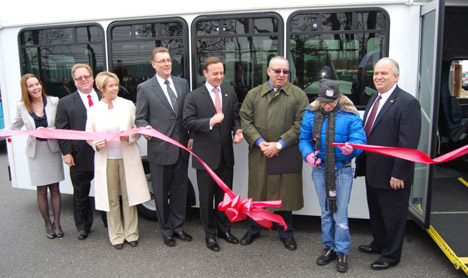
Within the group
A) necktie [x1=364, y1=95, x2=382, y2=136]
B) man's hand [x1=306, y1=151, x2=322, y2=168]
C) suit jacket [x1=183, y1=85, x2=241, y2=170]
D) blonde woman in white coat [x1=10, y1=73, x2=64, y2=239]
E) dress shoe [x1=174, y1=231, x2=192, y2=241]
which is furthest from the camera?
dress shoe [x1=174, y1=231, x2=192, y2=241]

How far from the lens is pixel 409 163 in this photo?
128 inches

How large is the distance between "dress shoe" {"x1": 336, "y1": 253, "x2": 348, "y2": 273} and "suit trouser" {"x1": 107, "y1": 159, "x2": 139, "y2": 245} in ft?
7.21

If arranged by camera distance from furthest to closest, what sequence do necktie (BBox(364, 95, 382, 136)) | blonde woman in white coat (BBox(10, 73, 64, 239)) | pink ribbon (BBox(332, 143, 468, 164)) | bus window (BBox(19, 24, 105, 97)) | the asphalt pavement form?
bus window (BBox(19, 24, 105, 97)) → blonde woman in white coat (BBox(10, 73, 64, 239)) → the asphalt pavement → necktie (BBox(364, 95, 382, 136)) → pink ribbon (BBox(332, 143, 468, 164))

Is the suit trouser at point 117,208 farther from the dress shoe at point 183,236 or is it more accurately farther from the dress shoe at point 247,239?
the dress shoe at point 247,239

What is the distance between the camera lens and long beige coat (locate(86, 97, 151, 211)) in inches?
→ 157

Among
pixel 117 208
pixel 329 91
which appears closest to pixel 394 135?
pixel 329 91

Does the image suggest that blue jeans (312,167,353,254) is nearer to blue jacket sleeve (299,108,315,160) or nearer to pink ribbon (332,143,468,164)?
blue jacket sleeve (299,108,315,160)

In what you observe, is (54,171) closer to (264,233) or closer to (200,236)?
(200,236)

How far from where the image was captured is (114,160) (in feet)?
13.3

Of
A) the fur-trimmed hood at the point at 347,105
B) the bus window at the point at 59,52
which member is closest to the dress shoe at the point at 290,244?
the fur-trimmed hood at the point at 347,105

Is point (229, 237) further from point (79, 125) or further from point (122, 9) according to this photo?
point (122, 9)

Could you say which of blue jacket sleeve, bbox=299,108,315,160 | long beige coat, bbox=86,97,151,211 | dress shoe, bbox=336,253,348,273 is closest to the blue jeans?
dress shoe, bbox=336,253,348,273

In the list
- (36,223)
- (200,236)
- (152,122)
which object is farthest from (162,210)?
(36,223)

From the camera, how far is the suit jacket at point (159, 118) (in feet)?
13.1
